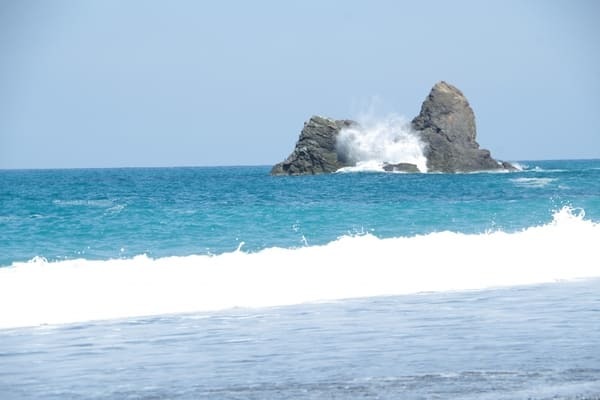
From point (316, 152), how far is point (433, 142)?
10124 mm

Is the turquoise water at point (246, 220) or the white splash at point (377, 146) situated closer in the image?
the turquoise water at point (246, 220)

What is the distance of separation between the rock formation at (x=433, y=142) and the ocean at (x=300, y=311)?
55139mm

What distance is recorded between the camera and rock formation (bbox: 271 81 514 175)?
85.7 m

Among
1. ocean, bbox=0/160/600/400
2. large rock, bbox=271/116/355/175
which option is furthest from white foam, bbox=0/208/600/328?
large rock, bbox=271/116/355/175

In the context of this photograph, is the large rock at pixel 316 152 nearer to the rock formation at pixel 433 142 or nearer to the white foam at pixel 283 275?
the rock formation at pixel 433 142

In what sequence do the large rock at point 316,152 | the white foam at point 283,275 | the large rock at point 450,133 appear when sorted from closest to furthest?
the white foam at point 283,275, the large rock at point 450,133, the large rock at point 316,152

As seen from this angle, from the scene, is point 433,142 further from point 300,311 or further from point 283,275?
point 300,311

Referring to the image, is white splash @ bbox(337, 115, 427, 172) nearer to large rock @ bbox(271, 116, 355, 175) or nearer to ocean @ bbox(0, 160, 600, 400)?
large rock @ bbox(271, 116, 355, 175)

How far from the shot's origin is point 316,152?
8869 centimetres

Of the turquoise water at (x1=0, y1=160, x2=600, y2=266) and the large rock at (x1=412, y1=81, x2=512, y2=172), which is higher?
the large rock at (x1=412, y1=81, x2=512, y2=172)

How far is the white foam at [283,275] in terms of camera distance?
15.2 meters

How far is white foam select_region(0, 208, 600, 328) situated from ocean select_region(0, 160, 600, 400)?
5 centimetres

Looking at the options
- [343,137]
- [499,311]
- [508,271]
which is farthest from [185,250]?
[343,137]

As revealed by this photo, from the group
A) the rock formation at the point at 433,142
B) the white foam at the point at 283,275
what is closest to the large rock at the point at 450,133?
the rock formation at the point at 433,142
